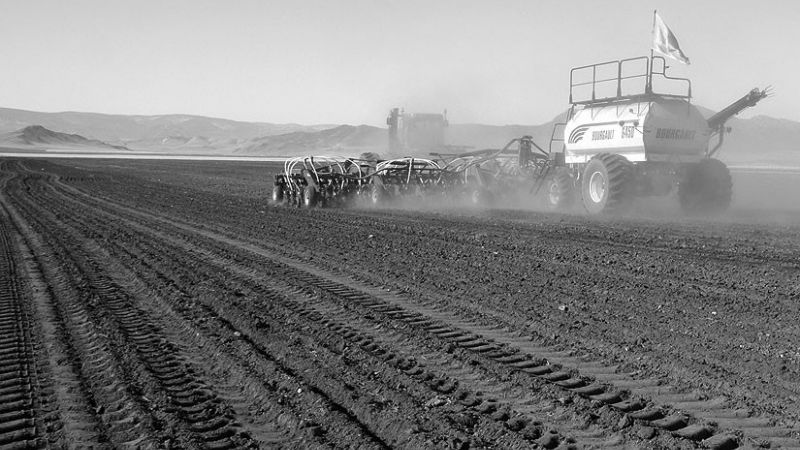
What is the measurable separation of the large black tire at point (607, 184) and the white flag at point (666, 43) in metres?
2.39

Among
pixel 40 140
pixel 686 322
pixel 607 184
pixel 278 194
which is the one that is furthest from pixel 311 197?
pixel 40 140

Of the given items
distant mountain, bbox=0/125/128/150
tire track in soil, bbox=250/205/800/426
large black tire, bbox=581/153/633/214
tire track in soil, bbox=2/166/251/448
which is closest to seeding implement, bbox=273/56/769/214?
large black tire, bbox=581/153/633/214

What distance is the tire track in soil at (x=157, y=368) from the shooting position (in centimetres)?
442

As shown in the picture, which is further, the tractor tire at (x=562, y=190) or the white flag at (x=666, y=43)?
the tractor tire at (x=562, y=190)

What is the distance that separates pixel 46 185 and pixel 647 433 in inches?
1040

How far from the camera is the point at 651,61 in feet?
54.3

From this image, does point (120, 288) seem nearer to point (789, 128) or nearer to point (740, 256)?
point (740, 256)

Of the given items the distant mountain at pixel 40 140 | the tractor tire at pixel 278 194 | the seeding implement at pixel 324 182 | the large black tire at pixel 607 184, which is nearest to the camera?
the large black tire at pixel 607 184

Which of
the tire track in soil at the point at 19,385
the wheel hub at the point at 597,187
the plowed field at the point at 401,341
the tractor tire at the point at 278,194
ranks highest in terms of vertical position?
the wheel hub at the point at 597,187

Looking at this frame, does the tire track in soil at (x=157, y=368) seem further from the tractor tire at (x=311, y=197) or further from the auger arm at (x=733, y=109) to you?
the auger arm at (x=733, y=109)

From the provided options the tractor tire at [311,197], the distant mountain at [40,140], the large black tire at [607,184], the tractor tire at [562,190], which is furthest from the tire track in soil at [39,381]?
the distant mountain at [40,140]

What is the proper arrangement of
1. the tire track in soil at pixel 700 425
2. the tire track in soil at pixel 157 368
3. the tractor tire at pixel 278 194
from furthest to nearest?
the tractor tire at pixel 278 194
the tire track in soil at pixel 157 368
the tire track in soil at pixel 700 425

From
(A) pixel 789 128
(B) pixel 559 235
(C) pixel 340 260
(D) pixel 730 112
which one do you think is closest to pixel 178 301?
(C) pixel 340 260

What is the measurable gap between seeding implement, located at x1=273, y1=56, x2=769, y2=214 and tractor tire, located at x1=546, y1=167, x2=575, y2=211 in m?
0.02
